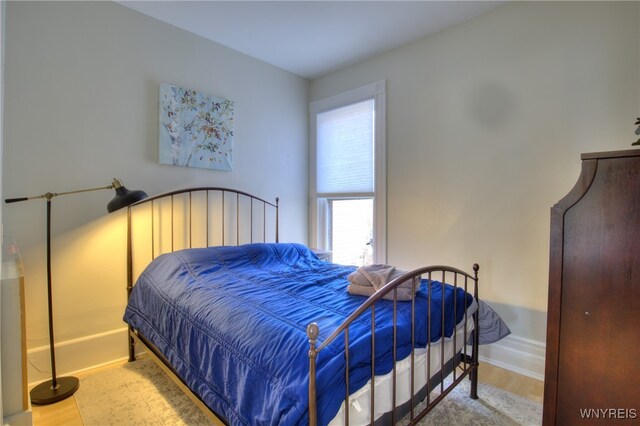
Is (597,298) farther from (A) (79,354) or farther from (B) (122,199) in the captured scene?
(A) (79,354)

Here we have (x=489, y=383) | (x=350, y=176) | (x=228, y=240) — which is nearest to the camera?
(x=489, y=383)

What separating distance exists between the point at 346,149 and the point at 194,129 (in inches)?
58.5

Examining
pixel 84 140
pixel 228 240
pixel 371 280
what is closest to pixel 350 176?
pixel 228 240

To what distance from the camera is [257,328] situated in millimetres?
1340

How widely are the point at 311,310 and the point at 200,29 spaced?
254 cm

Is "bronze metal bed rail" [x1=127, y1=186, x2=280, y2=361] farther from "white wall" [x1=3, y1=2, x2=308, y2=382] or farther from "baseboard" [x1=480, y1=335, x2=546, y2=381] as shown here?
"baseboard" [x1=480, y1=335, x2=546, y2=381]

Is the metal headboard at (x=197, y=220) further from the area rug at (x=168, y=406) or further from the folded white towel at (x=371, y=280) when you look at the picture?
the folded white towel at (x=371, y=280)

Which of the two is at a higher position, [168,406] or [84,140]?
[84,140]

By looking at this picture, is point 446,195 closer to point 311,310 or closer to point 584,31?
point 584,31

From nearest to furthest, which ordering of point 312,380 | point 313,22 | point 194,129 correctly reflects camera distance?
point 312,380, point 313,22, point 194,129

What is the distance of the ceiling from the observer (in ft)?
7.81

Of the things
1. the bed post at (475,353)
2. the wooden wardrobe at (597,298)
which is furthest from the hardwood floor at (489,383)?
the wooden wardrobe at (597,298)

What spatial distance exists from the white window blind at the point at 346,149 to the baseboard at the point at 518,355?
1.66m

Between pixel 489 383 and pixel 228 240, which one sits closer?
pixel 489 383
